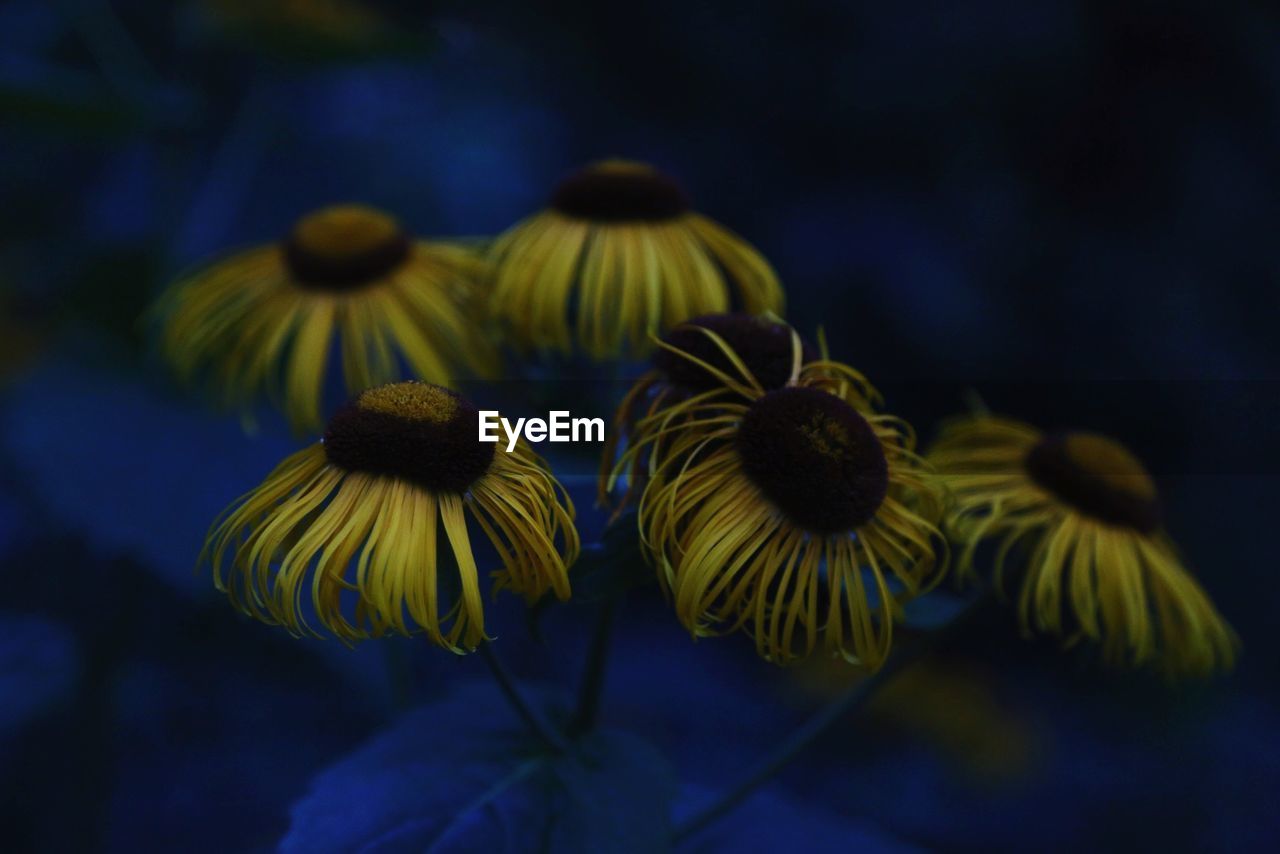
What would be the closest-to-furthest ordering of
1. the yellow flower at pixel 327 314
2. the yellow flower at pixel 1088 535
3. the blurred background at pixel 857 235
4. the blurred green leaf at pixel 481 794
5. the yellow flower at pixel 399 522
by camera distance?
the yellow flower at pixel 399 522 < the blurred green leaf at pixel 481 794 < the yellow flower at pixel 1088 535 < the yellow flower at pixel 327 314 < the blurred background at pixel 857 235

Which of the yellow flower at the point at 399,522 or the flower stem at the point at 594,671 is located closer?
the yellow flower at the point at 399,522

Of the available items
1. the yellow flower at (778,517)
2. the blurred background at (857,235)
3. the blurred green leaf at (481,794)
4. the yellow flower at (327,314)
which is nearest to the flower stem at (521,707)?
the blurred green leaf at (481,794)

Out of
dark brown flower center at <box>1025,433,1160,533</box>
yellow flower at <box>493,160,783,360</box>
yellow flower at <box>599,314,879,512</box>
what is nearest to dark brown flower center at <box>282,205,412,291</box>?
yellow flower at <box>493,160,783,360</box>

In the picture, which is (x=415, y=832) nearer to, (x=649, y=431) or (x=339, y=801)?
(x=339, y=801)

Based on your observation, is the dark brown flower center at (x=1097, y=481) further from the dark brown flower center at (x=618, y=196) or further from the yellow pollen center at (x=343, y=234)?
the yellow pollen center at (x=343, y=234)

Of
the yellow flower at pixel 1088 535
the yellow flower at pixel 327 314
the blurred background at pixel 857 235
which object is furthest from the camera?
the blurred background at pixel 857 235

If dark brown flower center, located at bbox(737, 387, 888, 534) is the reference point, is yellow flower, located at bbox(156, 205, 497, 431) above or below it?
above

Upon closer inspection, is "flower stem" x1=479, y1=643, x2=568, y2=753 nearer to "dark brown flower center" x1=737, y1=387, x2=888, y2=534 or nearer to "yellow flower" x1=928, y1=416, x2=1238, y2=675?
"dark brown flower center" x1=737, y1=387, x2=888, y2=534

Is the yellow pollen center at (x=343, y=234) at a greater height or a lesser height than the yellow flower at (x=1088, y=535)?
greater
